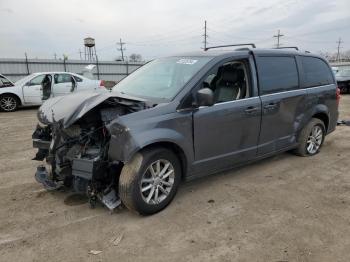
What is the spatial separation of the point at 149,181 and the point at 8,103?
1040cm

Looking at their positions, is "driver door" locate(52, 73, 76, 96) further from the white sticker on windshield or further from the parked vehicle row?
the parked vehicle row

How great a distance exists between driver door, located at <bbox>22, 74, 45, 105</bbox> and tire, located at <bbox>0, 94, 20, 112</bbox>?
38 centimetres

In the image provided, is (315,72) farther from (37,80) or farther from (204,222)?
(37,80)

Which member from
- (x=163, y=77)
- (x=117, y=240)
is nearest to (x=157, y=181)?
(x=117, y=240)

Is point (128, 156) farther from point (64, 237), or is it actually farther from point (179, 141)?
point (64, 237)

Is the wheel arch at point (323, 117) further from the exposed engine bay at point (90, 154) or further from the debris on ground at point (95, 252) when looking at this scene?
the debris on ground at point (95, 252)

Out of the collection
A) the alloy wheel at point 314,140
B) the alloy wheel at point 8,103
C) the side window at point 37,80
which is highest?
the side window at point 37,80

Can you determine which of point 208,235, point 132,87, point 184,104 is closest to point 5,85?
point 132,87

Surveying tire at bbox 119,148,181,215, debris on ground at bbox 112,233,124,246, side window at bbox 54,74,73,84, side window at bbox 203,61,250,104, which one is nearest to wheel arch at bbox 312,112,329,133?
side window at bbox 203,61,250,104

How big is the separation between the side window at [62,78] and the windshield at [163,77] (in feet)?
29.1

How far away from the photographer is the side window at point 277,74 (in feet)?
15.3

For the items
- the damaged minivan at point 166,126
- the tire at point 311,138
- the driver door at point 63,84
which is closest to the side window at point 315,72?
the damaged minivan at point 166,126

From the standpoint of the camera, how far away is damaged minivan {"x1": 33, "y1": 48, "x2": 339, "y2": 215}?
11.5 ft

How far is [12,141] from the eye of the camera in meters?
7.05
